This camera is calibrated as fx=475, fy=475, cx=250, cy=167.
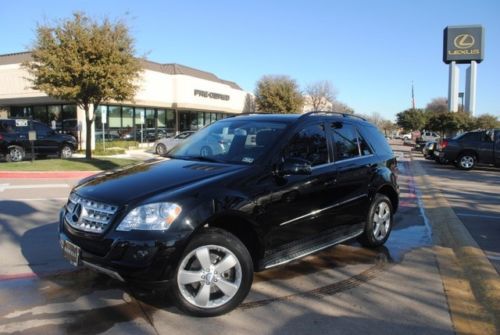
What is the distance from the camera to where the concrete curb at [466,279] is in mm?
4055

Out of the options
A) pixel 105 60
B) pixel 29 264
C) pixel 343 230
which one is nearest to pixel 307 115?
pixel 343 230

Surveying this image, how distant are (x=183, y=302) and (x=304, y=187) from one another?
1.70m

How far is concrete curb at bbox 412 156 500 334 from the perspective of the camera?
405 centimetres

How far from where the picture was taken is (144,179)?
426 centimetres

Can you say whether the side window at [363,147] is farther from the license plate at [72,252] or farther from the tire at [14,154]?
the tire at [14,154]

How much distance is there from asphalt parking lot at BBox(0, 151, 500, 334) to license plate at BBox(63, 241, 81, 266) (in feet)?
1.50

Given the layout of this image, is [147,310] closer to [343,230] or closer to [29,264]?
[29,264]

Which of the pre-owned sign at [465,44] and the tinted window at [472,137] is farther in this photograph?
the pre-owned sign at [465,44]

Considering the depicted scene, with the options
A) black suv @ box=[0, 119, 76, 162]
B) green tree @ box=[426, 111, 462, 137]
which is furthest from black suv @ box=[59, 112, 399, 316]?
green tree @ box=[426, 111, 462, 137]

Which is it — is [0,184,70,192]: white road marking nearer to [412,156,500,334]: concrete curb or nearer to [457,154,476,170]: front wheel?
[412,156,500,334]: concrete curb

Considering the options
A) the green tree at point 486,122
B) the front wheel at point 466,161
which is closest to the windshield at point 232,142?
the front wheel at point 466,161

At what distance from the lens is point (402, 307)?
4367 millimetres

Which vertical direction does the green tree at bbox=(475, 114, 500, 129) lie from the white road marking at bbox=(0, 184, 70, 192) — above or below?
above

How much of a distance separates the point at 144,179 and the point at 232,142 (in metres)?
1.21
